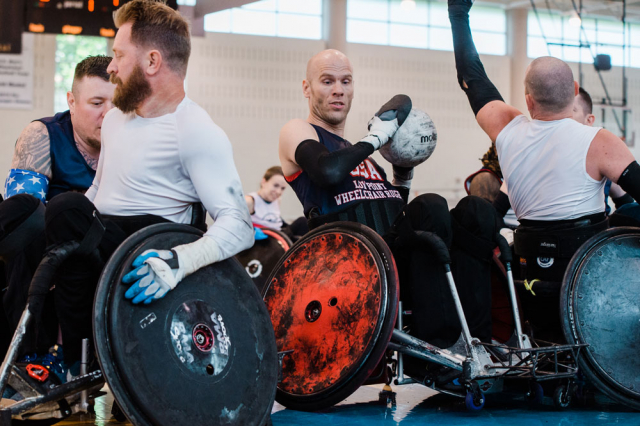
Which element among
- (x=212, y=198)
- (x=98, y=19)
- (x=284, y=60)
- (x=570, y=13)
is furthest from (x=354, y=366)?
(x=570, y=13)

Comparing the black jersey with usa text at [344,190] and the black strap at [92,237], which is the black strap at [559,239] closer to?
the black jersey with usa text at [344,190]

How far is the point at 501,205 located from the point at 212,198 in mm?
1901

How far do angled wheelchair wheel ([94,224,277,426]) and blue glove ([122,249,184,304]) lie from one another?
0.03 metres

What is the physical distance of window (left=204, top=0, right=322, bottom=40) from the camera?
12.4 metres

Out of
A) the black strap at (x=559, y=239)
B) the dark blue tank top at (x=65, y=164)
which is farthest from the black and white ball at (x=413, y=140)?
the dark blue tank top at (x=65, y=164)

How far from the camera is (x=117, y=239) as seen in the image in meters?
2.13

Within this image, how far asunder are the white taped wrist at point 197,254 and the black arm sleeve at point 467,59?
1679 millimetres

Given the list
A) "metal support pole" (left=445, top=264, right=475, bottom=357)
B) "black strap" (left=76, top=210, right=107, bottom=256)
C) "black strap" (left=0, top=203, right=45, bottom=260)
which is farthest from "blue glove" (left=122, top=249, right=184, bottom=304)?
"metal support pole" (left=445, top=264, right=475, bottom=357)

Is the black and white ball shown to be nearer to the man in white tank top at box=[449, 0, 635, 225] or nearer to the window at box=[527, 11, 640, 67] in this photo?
the man in white tank top at box=[449, 0, 635, 225]

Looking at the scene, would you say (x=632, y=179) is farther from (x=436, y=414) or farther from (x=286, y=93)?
(x=286, y=93)

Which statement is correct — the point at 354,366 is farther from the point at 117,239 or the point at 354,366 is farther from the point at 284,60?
the point at 284,60

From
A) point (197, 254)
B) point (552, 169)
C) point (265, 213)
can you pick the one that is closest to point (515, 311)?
point (552, 169)

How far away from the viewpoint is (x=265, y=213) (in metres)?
7.77

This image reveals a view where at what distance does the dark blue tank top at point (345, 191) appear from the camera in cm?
303
